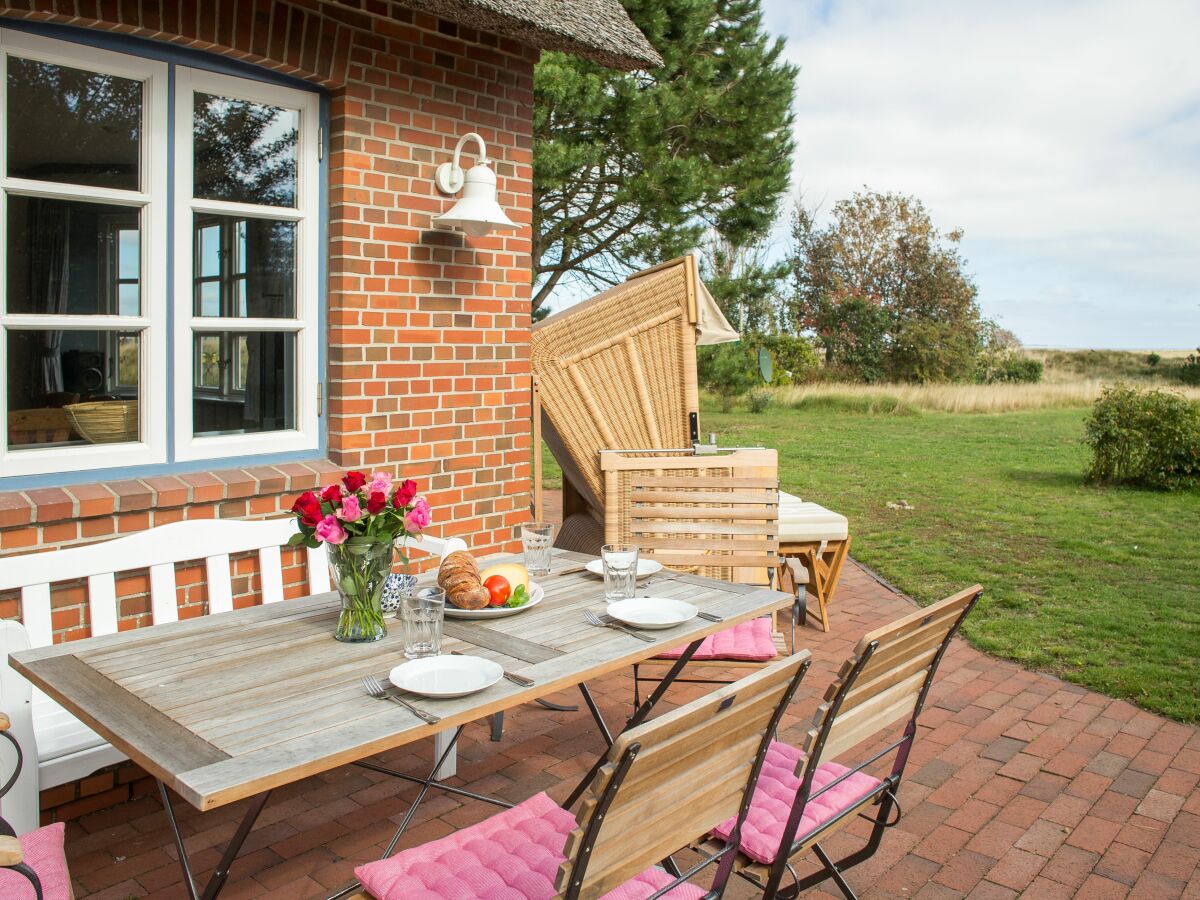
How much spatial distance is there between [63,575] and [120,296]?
40.2 inches

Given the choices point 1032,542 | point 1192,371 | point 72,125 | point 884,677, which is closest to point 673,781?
point 884,677

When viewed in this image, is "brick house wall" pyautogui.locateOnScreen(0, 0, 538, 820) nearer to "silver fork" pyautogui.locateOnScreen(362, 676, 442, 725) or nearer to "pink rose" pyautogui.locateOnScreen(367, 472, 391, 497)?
"pink rose" pyautogui.locateOnScreen(367, 472, 391, 497)

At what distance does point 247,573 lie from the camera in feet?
12.9

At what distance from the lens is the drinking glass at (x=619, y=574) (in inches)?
126

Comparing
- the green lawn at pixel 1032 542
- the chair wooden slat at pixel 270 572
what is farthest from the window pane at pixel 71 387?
the green lawn at pixel 1032 542

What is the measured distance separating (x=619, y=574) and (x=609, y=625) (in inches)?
Answer: 9.9

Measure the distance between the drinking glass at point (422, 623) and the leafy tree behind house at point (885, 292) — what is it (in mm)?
23609

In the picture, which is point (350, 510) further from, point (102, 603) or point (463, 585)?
point (102, 603)

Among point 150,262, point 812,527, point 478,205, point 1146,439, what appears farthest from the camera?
point 1146,439

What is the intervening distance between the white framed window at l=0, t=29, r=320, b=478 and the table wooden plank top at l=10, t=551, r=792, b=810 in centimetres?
105

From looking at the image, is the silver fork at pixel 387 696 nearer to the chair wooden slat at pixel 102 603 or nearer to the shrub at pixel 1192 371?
the chair wooden slat at pixel 102 603

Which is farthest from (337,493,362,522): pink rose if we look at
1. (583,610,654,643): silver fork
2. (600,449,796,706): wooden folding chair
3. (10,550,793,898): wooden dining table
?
(600,449,796,706): wooden folding chair

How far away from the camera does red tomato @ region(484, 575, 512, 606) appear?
10.0 feet

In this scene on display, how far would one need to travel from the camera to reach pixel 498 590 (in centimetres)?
306
